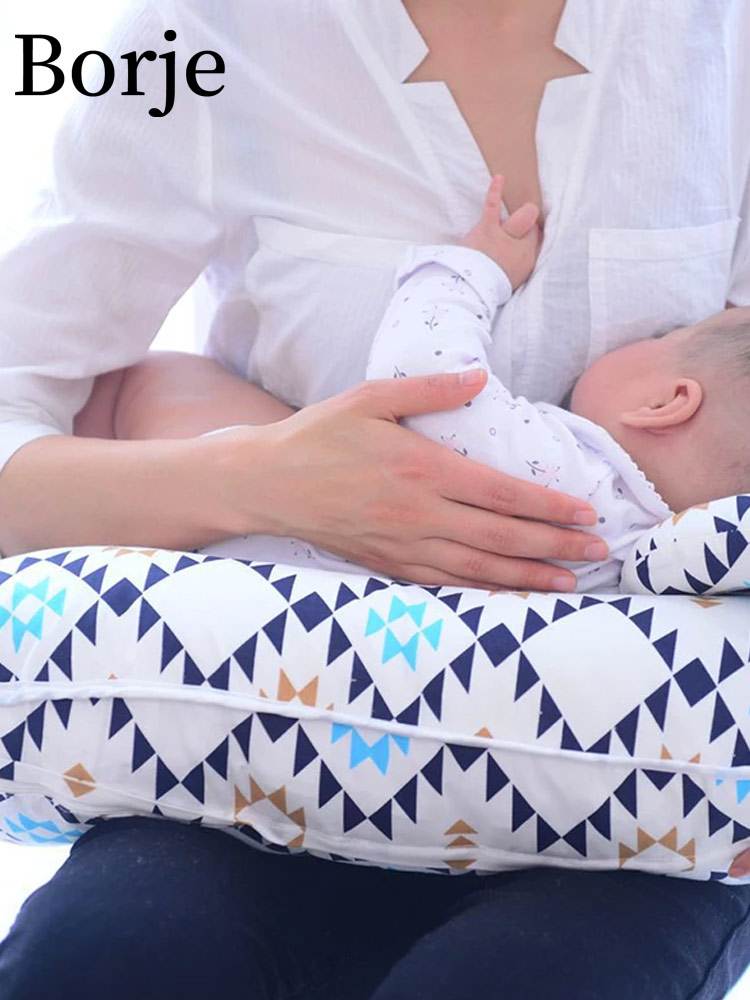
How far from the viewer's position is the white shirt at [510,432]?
1051mm

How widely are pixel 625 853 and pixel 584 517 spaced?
0.26 meters

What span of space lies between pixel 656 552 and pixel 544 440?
13 centimetres

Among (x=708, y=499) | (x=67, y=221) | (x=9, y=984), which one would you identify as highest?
(x=67, y=221)

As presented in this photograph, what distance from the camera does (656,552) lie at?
3.25 ft

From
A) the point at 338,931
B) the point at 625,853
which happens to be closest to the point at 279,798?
the point at 338,931

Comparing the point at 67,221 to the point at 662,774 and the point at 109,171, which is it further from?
the point at 662,774

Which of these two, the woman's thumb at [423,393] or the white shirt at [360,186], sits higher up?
the white shirt at [360,186]

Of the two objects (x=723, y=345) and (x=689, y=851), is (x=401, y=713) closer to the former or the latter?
(x=689, y=851)

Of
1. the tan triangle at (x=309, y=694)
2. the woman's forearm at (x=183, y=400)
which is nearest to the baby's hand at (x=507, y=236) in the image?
the woman's forearm at (x=183, y=400)

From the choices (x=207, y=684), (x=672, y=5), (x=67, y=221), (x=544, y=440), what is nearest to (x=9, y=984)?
(x=207, y=684)

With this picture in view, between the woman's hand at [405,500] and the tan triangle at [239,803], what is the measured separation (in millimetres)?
233

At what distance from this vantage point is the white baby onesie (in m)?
1.05

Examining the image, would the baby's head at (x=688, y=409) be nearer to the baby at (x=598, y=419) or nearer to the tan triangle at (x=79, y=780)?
the baby at (x=598, y=419)

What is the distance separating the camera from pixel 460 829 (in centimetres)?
92
